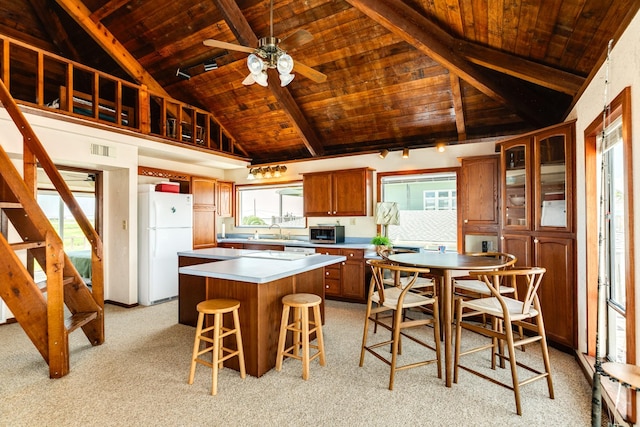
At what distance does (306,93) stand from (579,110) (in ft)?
11.5

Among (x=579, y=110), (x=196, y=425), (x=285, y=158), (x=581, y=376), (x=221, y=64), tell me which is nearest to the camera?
(x=196, y=425)

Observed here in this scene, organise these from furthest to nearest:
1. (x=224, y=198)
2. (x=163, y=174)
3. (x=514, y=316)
A: (x=224, y=198) → (x=163, y=174) → (x=514, y=316)

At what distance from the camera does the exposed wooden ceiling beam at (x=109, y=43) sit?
174 inches

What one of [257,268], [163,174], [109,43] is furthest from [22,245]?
[109,43]

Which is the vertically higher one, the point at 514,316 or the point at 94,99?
the point at 94,99

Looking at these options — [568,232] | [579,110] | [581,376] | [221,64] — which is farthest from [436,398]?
[221,64]

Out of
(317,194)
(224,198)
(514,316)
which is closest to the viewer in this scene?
(514,316)

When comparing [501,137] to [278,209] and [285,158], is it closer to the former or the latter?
[285,158]

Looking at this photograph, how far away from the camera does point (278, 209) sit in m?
6.81

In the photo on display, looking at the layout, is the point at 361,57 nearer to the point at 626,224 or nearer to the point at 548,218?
the point at 548,218

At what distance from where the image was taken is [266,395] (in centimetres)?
242

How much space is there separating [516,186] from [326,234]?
9.70ft

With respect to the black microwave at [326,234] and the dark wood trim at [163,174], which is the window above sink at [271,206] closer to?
the black microwave at [326,234]

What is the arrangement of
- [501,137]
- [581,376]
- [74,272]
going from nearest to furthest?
[581,376] → [74,272] → [501,137]
